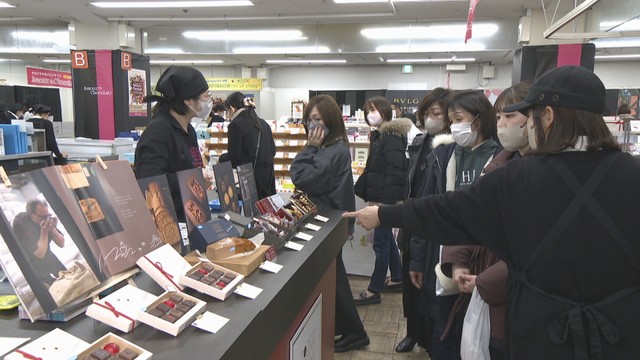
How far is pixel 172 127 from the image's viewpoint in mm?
2227

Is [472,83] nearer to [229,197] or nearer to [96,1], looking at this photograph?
[96,1]

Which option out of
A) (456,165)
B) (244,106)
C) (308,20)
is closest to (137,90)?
(308,20)

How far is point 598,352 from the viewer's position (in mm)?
1252

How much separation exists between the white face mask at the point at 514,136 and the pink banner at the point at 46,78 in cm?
1180

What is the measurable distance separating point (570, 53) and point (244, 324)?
24.8 feet

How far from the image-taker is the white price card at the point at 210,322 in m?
1.09

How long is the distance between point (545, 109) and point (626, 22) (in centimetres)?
590

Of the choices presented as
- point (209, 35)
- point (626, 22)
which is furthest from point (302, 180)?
point (209, 35)

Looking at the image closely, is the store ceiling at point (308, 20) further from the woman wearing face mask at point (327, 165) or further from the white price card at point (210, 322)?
the white price card at point (210, 322)

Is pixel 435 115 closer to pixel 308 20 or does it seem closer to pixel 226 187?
pixel 226 187

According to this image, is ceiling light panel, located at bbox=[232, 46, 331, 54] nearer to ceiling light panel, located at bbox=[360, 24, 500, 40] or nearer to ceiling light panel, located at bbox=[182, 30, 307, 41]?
ceiling light panel, located at bbox=[182, 30, 307, 41]

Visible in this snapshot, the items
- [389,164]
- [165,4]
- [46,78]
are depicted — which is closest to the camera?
[389,164]

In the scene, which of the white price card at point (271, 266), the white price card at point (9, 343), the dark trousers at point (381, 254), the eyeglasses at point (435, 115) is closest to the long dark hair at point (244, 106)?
the dark trousers at point (381, 254)

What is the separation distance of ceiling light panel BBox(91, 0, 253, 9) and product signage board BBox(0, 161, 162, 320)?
640cm
